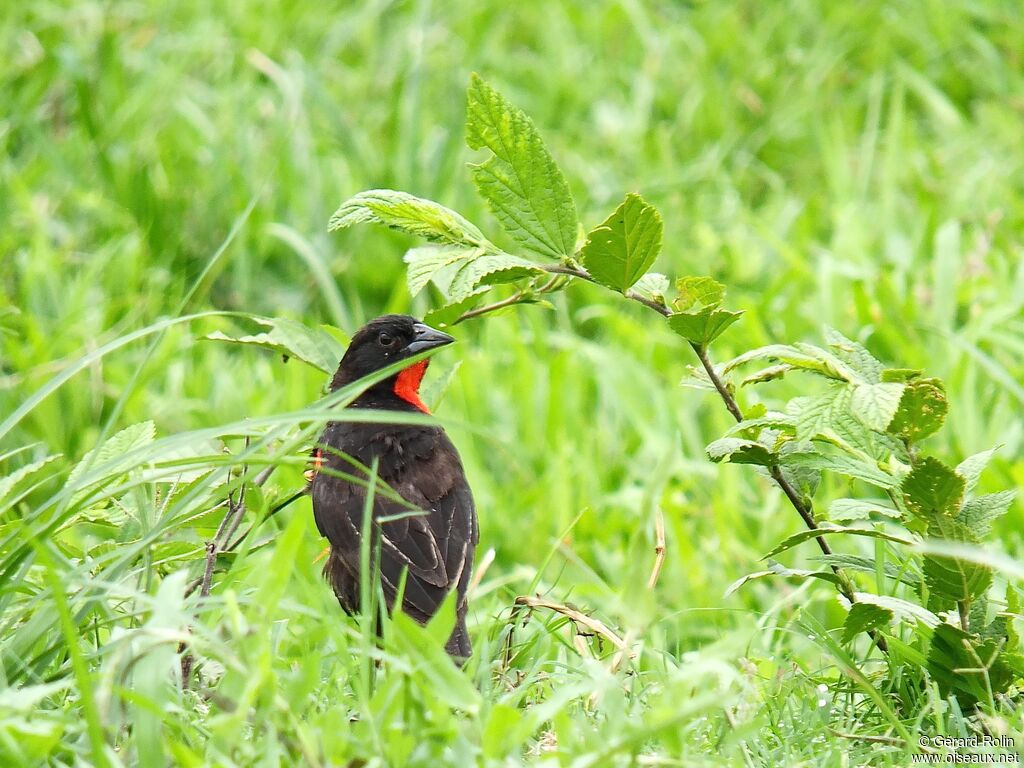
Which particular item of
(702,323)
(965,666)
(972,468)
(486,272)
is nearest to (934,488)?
(972,468)

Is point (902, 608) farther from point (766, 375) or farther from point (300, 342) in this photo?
point (300, 342)

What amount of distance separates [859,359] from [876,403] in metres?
0.18

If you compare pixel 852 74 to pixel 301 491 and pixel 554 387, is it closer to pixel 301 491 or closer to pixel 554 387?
pixel 554 387

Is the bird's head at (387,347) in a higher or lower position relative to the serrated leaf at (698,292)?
lower

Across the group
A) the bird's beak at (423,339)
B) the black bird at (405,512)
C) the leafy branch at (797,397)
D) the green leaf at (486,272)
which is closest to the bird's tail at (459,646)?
the black bird at (405,512)

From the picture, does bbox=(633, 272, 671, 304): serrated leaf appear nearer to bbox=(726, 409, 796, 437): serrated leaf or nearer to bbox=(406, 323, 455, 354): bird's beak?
bbox=(726, 409, 796, 437): serrated leaf

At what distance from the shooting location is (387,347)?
3994 millimetres

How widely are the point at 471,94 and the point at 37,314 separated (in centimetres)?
375

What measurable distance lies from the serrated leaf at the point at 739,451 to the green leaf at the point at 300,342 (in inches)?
38.2

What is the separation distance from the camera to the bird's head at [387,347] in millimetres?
3945

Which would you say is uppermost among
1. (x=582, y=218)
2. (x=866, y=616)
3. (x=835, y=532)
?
(x=835, y=532)

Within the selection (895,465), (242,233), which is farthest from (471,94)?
(242,233)

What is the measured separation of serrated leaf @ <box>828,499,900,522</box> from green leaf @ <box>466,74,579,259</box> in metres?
0.70

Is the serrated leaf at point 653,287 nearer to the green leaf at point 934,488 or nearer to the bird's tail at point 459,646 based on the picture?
the green leaf at point 934,488
